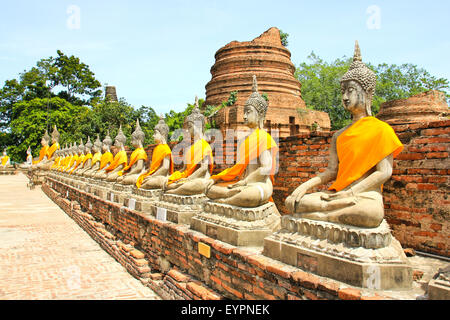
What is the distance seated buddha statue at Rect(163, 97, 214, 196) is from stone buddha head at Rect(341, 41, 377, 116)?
2.95 meters

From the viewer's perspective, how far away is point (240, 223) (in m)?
4.08

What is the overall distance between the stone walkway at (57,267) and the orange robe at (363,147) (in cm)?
327

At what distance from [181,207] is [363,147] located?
3.12 metres

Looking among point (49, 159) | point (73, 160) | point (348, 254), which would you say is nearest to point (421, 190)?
point (348, 254)

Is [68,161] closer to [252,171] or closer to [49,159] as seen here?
[49,159]

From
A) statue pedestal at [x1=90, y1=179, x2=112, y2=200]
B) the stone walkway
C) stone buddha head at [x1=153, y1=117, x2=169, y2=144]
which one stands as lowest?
the stone walkway

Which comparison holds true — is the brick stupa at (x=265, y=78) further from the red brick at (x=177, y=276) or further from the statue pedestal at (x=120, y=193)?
the red brick at (x=177, y=276)

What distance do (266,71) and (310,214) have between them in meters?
12.7

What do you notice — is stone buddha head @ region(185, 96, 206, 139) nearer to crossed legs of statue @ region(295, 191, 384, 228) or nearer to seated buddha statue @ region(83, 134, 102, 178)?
crossed legs of statue @ region(295, 191, 384, 228)

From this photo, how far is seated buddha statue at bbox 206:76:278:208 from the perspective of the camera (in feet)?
13.9

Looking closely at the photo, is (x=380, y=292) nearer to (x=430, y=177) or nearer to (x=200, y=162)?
(x=430, y=177)

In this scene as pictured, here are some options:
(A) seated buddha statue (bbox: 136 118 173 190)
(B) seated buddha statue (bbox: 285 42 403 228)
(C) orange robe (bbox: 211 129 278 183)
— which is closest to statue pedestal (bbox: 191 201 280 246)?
(C) orange robe (bbox: 211 129 278 183)

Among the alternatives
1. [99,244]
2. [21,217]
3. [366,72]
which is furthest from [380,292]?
[21,217]

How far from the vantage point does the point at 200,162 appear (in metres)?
5.96
